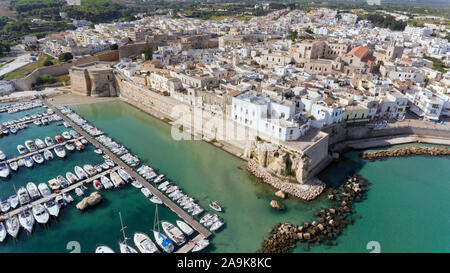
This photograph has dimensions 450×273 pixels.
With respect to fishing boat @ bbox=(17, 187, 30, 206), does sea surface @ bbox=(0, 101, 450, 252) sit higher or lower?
lower

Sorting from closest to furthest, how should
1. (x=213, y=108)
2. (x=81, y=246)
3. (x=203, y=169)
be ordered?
(x=81, y=246), (x=203, y=169), (x=213, y=108)

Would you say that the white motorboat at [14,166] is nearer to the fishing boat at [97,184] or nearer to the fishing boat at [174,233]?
the fishing boat at [97,184]

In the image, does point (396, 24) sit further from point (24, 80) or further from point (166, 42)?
point (24, 80)

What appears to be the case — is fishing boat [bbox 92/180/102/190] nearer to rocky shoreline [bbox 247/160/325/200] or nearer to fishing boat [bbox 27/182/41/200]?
fishing boat [bbox 27/182/41/200]

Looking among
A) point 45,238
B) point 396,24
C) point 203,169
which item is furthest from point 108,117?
point 396,24

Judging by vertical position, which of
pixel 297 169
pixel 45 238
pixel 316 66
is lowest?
pixel 45 238

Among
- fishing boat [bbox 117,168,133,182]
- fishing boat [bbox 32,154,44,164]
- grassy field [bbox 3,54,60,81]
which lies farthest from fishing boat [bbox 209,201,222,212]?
grassy field [bbox 3,54,60,81]
